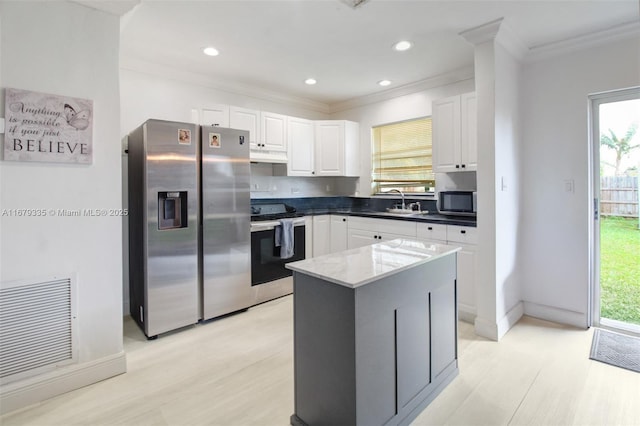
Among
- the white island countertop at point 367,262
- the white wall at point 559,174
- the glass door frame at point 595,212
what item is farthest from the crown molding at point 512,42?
the white island countertop at point 367,262

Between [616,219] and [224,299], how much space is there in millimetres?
3635

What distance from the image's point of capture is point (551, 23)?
2.48 m

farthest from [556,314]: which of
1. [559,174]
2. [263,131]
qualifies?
[263,131]

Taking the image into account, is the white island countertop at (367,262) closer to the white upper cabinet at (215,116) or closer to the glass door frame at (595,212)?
the glass door frame at (595,212)

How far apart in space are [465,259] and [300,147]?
8.16 feet

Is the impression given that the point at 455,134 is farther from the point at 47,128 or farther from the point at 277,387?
the point at 47,128

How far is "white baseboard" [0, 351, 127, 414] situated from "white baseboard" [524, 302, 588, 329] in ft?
11.5

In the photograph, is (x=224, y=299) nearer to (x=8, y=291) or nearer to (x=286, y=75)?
(x=8, y=291)

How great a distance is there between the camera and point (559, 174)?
292 cm

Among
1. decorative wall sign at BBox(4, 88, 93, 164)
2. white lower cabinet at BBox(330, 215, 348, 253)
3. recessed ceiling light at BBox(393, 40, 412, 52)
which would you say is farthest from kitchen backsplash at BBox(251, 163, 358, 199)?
decorative wall sign at BBox(4, 88, 93, 164)

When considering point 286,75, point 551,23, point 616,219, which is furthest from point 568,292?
point 286,75

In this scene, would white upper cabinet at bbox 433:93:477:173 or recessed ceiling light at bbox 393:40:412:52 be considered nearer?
recessed ceiling light at bbox 393:40:412:52

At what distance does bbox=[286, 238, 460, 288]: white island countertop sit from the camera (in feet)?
4.62

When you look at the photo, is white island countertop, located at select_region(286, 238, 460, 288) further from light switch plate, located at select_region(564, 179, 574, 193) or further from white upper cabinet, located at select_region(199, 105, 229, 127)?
white upper cabinet, located at select_region(199, 105, 229, 127)
